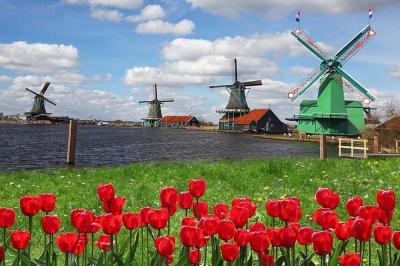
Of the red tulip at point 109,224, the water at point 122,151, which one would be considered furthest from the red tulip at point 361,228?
the water at point 122,151

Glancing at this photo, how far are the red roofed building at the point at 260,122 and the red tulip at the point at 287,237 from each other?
94.2 meters

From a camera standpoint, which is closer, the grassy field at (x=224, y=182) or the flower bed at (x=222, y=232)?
the flower bed at (x=222, y=232)

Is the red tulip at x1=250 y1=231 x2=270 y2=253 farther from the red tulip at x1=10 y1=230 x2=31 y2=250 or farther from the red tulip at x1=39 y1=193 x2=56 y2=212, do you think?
the red tulip at x1=39 y1=193 x2=56 y2=212

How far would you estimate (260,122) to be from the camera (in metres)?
97.9

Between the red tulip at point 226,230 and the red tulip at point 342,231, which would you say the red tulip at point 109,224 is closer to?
the red tulip at point 226,230

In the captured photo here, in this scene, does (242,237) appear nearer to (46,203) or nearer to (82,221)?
(82,221)

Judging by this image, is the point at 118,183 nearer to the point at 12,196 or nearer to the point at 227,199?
the point at 12,196

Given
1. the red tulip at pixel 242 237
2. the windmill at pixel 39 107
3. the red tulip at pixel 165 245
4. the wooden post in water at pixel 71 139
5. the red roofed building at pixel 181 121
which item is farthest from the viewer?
the red roofed building at pixel 181 121

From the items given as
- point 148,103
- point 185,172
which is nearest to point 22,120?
point 148,103

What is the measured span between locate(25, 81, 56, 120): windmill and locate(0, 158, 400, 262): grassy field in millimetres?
124576

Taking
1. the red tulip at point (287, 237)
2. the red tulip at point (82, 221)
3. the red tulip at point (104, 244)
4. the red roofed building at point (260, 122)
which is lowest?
the red tulip at point (104, 244)

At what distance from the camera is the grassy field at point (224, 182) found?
934cm

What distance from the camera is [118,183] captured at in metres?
11.6

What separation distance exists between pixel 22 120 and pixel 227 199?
189 metres
